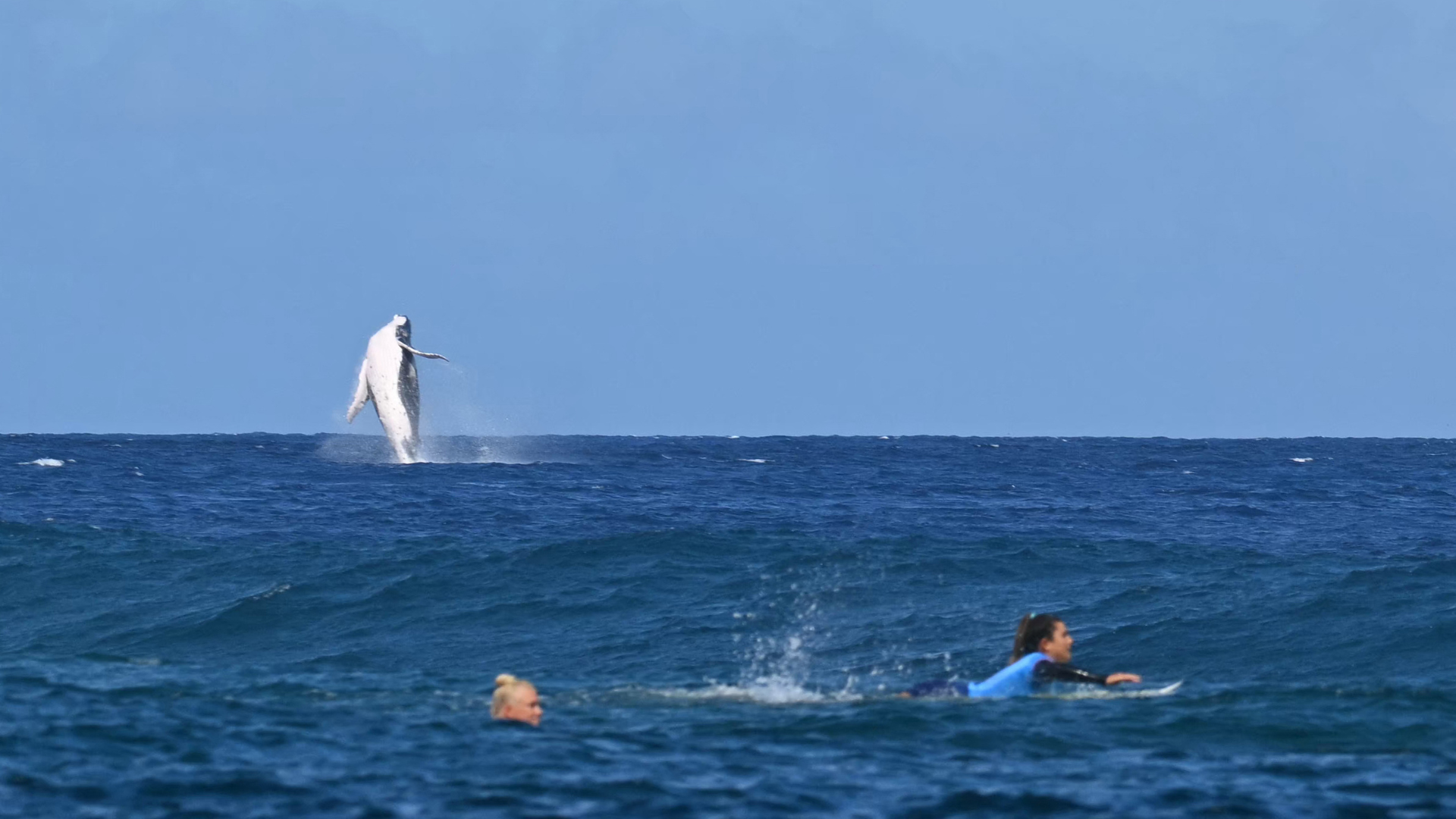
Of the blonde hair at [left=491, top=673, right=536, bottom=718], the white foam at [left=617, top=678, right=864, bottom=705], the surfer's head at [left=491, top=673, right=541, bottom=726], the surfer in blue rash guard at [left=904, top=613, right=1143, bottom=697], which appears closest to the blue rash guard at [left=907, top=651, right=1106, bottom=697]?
the surfer in blue rash guard at [left=904, top=613, right=1143, bottom=697]

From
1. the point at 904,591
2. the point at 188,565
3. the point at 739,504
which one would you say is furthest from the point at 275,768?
the point at 739,504

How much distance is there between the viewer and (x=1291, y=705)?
44.4 feet

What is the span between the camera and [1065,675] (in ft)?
43.4

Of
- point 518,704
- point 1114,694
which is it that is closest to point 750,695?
point 518,704

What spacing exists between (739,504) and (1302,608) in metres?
17.2

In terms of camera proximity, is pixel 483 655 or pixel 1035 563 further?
pixel 1035 563

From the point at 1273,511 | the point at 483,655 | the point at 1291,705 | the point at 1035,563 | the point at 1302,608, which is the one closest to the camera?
the point at 1291,705

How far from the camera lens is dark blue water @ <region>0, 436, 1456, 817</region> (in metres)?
10.5

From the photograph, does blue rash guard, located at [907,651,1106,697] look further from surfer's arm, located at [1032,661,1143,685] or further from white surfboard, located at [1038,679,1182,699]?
white surfboard, located at [1038,679,1182,699]

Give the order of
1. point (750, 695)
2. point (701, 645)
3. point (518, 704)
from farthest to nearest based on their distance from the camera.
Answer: point (701, 645) < point (750, 695) < point (518, 704)

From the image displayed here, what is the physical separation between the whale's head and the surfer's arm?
111 feet

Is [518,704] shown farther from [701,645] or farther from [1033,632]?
[701,645]

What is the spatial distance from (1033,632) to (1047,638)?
6.3 inches

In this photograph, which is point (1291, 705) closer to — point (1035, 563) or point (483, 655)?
point (483, 655)
